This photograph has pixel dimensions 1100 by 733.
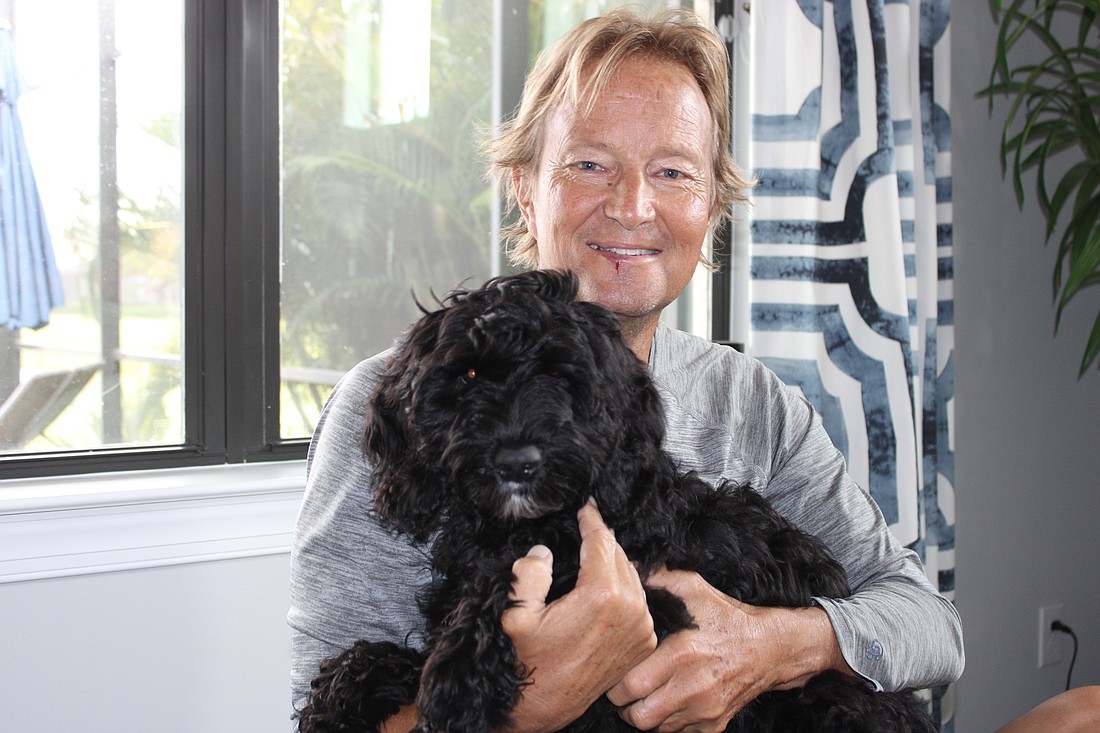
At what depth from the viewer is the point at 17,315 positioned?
7.06 feet

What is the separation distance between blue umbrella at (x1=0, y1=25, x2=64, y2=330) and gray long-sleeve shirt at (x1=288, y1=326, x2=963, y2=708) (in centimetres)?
113

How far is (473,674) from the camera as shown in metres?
1.10

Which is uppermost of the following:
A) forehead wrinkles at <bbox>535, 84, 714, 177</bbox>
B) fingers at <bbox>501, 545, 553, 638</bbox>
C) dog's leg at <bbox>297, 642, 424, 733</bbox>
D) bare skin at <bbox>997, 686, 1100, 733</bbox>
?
forehead wrinkles at <bbox>535, 84, 714, 177</bbox>

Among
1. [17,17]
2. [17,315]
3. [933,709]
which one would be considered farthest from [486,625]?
[933,709]

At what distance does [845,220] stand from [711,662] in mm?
1731

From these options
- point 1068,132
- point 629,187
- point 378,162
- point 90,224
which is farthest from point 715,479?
point 1068,132

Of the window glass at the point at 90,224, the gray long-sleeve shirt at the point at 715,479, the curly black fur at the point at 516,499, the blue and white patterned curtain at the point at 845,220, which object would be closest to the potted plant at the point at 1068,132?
the blue and white patterned curtain at the point at 845,220

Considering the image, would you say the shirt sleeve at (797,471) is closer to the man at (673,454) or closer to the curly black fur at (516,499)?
the man at (673,454)

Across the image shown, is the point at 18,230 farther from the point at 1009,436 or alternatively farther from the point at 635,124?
the point at 1009,436

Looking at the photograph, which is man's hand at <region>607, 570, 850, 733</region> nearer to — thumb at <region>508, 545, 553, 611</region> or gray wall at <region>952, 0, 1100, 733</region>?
thumb at <region>508, 545, 553, 611</region>

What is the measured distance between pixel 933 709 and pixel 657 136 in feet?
7.03

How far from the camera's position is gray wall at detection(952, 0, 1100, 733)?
11.0 feet

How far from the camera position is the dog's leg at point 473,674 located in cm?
109

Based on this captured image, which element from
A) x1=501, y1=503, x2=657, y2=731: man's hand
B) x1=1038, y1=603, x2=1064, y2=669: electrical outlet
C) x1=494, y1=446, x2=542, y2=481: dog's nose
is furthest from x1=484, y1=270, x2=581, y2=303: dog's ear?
x1=1038, y1=603, x2=1064, y2=669: electrical outlet
